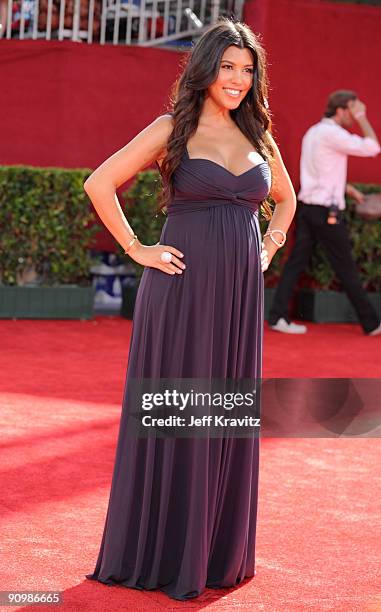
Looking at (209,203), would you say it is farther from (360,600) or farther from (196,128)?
(360,600)

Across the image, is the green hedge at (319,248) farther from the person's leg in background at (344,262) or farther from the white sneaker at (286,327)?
the white sneaker at (286,327)

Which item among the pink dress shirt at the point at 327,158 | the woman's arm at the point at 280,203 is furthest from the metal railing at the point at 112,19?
the woman's arm at the point at 280,203

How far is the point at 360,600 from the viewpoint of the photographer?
4.33 metres

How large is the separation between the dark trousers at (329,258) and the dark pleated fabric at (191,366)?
671 cm

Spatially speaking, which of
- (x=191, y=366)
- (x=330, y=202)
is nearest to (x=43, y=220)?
(x=330, y=202)

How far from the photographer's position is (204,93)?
14.2 ft

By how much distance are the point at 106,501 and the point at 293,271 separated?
6.10 m

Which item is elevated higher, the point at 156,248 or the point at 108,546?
the point at 156,248

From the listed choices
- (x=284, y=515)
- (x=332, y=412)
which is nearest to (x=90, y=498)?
(x=284, y=515)

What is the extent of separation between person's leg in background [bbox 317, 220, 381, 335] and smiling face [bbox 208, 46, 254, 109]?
6784mm

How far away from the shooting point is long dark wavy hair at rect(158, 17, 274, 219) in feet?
13.8

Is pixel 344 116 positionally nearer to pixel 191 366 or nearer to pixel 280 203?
pixel 280 203

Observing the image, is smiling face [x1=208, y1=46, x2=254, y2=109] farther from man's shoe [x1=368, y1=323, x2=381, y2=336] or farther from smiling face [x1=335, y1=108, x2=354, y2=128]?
man's shoe [x1=368, y1=323, x2=381, y2=336]

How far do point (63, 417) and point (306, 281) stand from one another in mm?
5605
